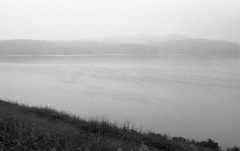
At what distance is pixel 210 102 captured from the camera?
1755cm

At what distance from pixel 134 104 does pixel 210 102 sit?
6.25m

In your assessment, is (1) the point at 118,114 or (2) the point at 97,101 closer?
(1) the point at 118,114

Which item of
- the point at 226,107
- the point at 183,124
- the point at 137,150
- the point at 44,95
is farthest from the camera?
the point at 44,95

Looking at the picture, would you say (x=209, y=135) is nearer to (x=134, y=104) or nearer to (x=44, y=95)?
(x=134, y=104)

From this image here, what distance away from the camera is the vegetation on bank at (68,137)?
4.57 meters

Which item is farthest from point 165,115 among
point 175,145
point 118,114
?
point 175,145

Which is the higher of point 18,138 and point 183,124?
point 18,138

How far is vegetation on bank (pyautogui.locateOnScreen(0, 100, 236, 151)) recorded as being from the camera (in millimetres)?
4574

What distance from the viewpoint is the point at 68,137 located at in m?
5.64

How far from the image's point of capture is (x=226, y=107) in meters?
16.1

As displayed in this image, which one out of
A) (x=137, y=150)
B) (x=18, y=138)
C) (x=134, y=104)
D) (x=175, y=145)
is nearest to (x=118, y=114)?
(x=134, y=104)

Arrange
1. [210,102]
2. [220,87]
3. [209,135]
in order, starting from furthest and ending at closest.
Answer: [220,87], [210,102], [209,135]

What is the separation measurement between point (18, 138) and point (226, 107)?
15125mm

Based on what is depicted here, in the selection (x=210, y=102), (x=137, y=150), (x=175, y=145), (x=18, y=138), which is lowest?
(x=210, y=102)
